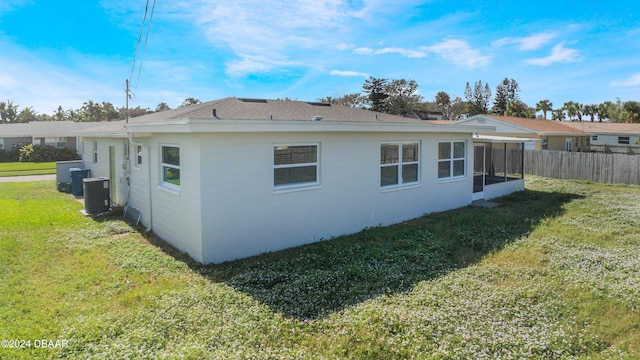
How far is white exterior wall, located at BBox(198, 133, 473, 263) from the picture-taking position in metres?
6.98

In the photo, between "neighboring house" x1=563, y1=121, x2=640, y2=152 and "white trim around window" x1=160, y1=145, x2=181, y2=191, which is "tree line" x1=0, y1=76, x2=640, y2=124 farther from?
"white trim around window" x1=160, y1=145, x2=181, y2=191

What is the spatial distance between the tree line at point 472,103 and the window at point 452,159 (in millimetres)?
34710

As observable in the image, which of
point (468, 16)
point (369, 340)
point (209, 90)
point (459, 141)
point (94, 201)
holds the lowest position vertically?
point (369, 340)

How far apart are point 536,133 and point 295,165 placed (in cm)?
2188

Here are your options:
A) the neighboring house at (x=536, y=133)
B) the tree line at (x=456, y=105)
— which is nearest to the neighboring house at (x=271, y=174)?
the neighboring house at (x=536, y=133)

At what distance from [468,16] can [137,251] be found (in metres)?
13.5

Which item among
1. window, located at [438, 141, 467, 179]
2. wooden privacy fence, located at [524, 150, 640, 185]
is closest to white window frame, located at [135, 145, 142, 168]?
window, located at [438, 141, 467, 179]

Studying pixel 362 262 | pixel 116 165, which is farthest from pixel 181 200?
pixel 116 165

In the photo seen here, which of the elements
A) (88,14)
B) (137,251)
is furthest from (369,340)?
(88,14)

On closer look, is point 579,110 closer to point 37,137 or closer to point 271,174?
point 271,174

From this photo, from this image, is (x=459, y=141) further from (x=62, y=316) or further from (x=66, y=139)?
(x=66, y=139)

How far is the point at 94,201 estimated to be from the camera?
36.0 ft

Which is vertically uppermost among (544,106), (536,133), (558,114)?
(544,106)

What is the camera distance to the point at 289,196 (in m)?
7.96
